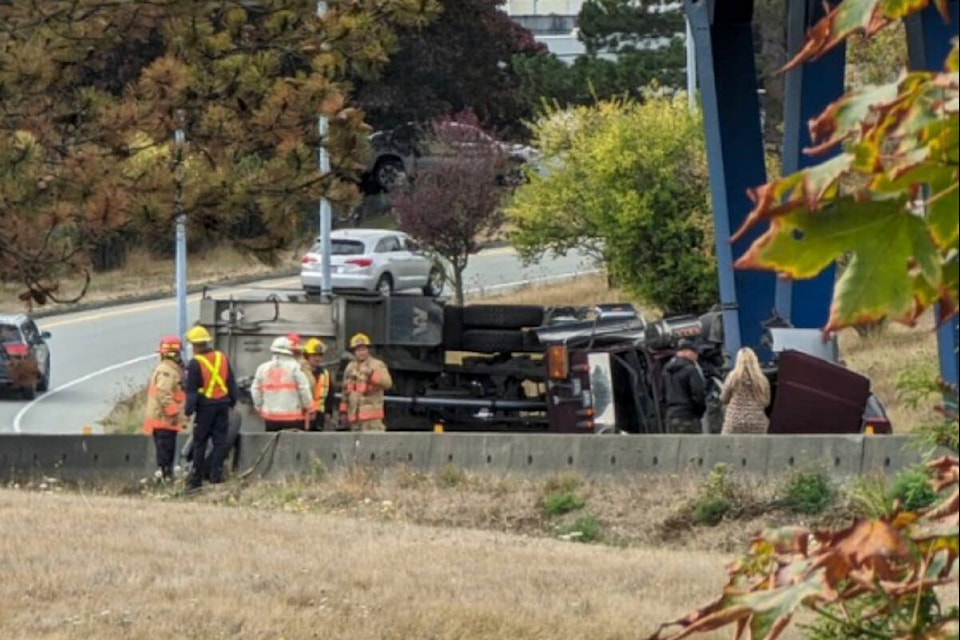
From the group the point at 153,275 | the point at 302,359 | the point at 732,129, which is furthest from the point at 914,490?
the point at 153,275

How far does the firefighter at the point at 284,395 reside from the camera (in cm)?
2208

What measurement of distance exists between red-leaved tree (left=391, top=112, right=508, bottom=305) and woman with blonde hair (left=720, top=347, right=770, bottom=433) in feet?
97.0

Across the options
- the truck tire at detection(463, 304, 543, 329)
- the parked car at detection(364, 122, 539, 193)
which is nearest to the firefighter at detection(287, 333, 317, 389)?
the truck tire at detection(463, 304, 543, 329)

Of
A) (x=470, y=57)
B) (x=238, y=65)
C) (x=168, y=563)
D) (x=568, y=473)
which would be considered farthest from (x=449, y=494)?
(x=470, y=57)

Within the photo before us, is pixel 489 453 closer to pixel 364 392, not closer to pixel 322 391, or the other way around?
pixel 364 392

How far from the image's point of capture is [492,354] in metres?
26.7

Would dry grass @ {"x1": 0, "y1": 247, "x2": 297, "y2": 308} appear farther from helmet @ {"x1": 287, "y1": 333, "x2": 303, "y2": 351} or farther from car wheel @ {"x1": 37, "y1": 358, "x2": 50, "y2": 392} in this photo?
helmet @ {"x1": 287, "y1": 333, "x2": 303, "y2": 351}

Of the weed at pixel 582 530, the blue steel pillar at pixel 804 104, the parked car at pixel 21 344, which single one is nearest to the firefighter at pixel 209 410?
the weed at pixel 582 530

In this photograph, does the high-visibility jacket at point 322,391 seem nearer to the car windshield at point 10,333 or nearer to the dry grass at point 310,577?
the dry grass at point 310,577

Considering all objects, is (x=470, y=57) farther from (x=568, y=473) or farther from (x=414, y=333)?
(x=568, y=473)

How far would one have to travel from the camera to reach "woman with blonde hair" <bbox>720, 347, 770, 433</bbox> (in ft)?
64.4

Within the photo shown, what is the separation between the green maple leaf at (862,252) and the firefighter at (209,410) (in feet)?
57.5

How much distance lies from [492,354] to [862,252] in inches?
946

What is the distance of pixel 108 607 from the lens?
11055 mm
